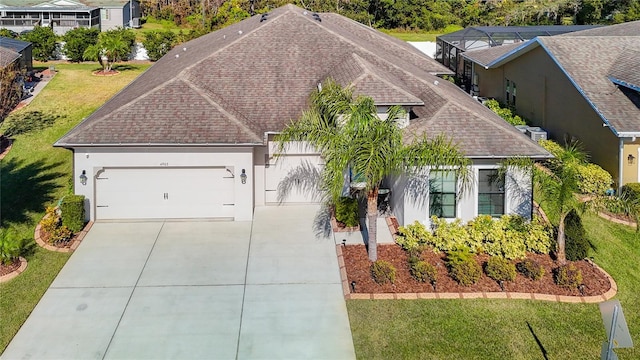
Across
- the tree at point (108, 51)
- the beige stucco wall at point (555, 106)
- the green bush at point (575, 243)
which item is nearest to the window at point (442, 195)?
the green bush at point (575, 243)

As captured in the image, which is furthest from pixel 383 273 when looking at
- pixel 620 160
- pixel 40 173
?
pixel 40 173

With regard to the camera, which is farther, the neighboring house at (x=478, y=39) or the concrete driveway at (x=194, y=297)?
the neighboring house at (x=478, y=39)

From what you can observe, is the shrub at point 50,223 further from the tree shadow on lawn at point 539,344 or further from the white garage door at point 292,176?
the tree shadow on lawn at point 539,344

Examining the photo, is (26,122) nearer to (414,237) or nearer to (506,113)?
(414,237)

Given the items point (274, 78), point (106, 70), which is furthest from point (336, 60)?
point (106, 70)

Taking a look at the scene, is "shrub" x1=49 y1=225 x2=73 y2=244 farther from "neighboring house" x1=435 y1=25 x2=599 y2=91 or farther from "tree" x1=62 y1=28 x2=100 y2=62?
"tree" x1=62 y1=28 x2=100 y2=62

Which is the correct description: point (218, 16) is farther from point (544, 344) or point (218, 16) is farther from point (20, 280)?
point (544, 344)
